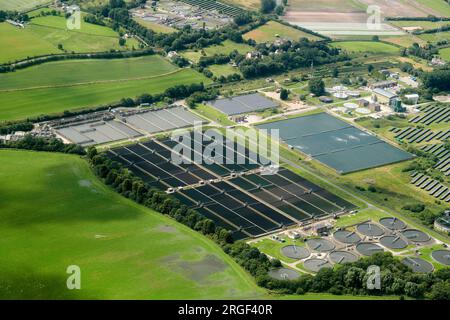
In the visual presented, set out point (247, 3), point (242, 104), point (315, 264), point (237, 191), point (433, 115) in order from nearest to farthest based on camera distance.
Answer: point (315, 264), point (237, 191), point (433, 115), point (242, 104), point (247, 3)

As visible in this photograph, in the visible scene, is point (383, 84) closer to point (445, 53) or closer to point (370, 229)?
point (445, 53)

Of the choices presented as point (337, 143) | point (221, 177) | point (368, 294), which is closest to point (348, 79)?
point (337, 143)

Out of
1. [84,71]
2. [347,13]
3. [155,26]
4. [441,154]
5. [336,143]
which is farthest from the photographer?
[347,13]

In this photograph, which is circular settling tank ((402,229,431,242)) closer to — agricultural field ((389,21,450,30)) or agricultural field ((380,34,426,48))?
agricultural field ((380,34,426,48))

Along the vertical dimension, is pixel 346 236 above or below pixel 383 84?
below

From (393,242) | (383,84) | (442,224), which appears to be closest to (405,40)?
(383,84)

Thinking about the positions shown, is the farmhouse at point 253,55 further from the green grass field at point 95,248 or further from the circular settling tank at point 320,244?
the circular settling tank at point 320,244

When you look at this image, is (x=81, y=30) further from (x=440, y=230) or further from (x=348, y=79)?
(x=440, y=230)
